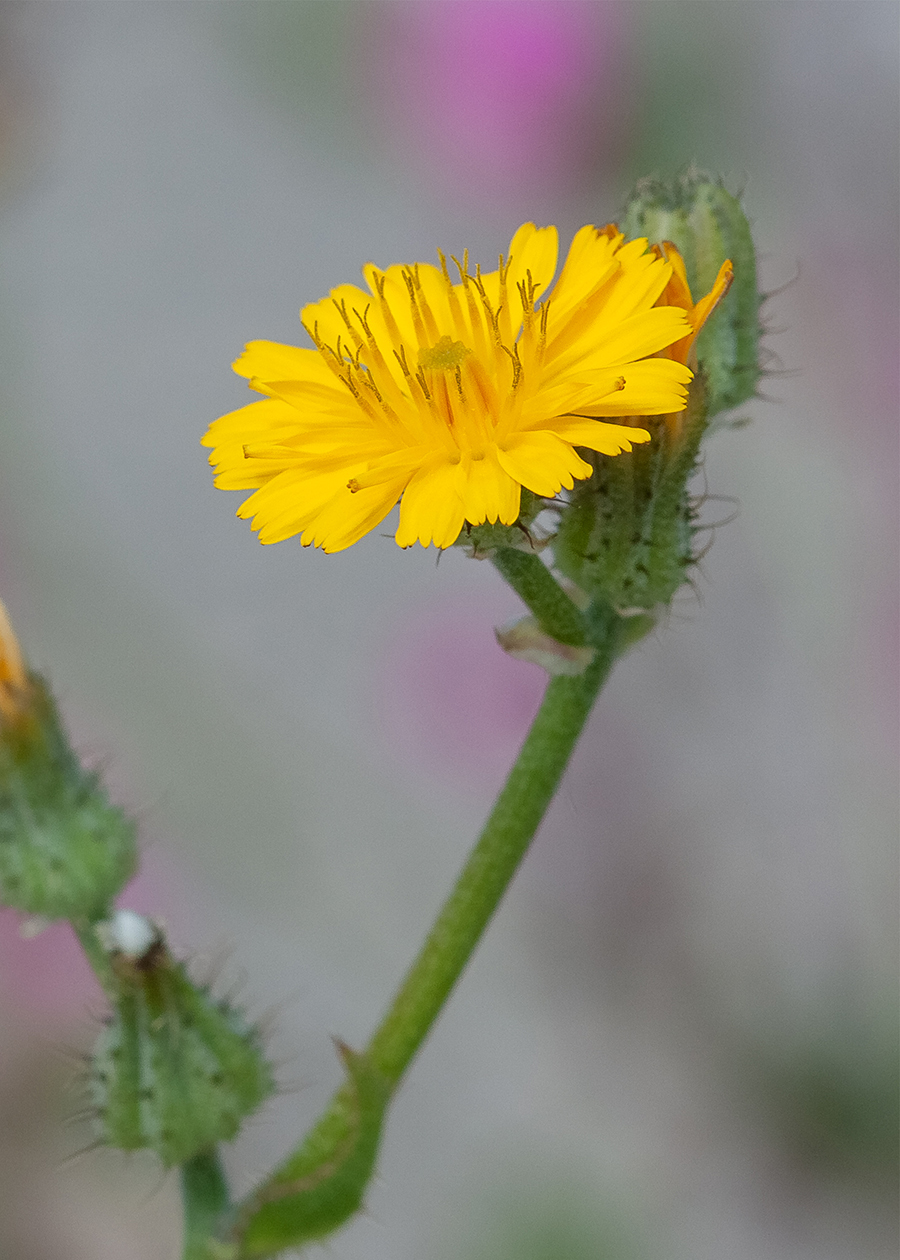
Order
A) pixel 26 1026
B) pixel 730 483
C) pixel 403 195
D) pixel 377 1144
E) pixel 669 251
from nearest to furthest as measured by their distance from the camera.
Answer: pixel 669 251 < pixel 377 1144 < pixel 26 1026 < pixel 730 483 < pixel 403 195

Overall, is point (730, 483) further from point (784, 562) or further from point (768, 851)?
point (768, 851)

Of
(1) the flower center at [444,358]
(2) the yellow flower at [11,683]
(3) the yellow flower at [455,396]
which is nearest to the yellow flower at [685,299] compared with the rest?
(3) the yellow flower at [455,396]

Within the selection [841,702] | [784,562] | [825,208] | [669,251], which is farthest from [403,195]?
[669,251]

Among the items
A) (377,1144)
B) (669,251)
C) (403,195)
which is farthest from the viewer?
(403,195)

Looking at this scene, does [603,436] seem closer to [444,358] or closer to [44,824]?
[444,358]

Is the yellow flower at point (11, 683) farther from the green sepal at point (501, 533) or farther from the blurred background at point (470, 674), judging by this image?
the blurred background at point (470, 674)
